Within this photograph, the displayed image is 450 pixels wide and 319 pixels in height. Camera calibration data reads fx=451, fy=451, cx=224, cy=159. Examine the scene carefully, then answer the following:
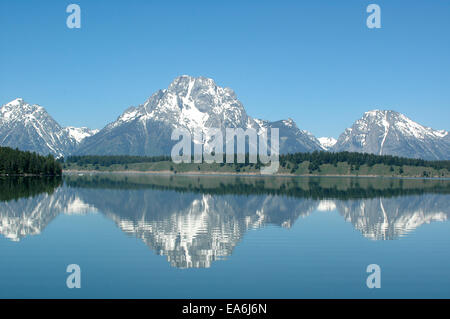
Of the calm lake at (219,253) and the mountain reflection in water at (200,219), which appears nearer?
the calm lake at (219,253)

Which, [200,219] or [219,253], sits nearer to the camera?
[219,253]

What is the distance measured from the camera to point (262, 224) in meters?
74.0

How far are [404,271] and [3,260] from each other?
38633mm

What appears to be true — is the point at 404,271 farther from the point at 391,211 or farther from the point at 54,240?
the point at 391,211

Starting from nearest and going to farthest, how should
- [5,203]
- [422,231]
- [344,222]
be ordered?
[422,231], [344,222], [5,203]

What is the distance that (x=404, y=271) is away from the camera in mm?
42625

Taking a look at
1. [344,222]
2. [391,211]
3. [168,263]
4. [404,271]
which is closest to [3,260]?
[168,263]

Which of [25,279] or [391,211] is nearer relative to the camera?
[25,279]

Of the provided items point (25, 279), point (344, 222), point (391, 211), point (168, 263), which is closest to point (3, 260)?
point (25, 279)

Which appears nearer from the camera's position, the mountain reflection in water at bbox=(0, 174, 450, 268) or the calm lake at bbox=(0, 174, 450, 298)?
the calm lake at bbox=(0, 174, 450, 298)
